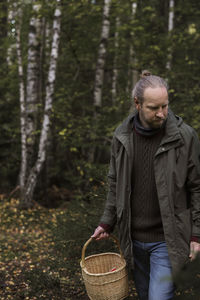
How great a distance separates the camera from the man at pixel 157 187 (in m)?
2.72

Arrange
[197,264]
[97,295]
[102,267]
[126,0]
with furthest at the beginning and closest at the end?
[126,0]
[102,267]
[97,295]
[197,264]

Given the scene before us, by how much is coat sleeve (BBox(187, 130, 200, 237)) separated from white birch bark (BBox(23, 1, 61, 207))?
19.5ft

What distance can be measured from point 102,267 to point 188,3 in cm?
1321

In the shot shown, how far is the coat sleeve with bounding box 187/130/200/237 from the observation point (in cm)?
274

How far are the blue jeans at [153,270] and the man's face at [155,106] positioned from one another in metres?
0.92

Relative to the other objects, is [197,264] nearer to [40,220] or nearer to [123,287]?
[123,287]

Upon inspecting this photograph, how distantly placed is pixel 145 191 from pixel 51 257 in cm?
351

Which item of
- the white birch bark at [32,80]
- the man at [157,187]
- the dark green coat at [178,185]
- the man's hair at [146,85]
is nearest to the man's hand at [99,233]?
the man at [157,187]

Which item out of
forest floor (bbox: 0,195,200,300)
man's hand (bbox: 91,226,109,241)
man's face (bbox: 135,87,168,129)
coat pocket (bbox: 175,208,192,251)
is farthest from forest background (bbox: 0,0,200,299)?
coat pocket (bbox: 175,208,192,251)

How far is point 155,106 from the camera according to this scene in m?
2.71

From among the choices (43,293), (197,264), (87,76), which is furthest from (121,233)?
(87,76)

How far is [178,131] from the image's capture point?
2.75 meters

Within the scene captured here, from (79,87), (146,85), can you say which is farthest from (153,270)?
(79,87)

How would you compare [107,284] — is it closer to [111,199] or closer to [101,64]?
[111,199]
